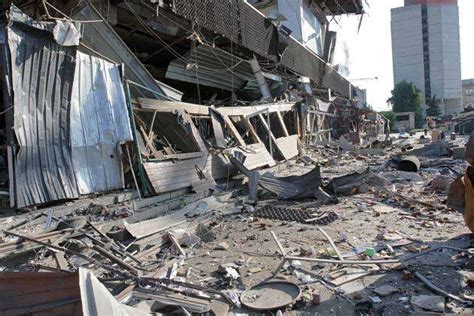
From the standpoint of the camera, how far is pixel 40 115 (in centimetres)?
617

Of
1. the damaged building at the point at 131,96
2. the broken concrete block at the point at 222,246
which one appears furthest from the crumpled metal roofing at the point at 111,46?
the broken concrete block at the point at 222,246

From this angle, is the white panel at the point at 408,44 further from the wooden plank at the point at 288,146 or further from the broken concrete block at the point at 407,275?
the broken concrete block at the point at 407,275

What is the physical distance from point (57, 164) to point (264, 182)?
3.79m

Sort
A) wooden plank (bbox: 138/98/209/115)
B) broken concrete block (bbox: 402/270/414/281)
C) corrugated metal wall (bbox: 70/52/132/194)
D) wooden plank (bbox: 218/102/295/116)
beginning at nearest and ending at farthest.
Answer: broken concrete block (bbox: 402/270/414/281) → corrugated metal wall (bbox: 70/52/132/194) → wooden plank (bbox: 138/98/209/115) → wooden plank (bbox: 218/102/295/116)

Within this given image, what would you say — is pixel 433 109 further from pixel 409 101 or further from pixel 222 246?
pixel 222 246

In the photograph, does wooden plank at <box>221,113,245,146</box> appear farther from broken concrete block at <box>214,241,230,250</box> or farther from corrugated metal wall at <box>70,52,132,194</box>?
broken concrete block at <box>214,241,230,250</box>

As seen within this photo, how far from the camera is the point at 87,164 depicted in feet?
22.1

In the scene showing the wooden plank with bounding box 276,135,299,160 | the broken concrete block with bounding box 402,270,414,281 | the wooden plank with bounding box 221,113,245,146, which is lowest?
the broken concrete block with bounding box 402,270,414,281

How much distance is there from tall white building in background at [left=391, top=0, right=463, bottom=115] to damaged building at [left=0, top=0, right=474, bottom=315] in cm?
8030

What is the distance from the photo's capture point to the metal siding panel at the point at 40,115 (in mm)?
5852

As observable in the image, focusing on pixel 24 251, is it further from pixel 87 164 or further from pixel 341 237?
pixel 341 237

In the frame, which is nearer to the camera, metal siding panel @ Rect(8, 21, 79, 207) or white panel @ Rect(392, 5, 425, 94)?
metal siding panel @ Rect(8, 21, 79, 207)

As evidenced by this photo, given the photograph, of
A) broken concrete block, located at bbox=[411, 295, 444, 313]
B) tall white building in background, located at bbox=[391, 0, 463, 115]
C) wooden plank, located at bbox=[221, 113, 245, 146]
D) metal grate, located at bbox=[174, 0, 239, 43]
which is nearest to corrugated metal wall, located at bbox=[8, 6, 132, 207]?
metal grate, located at bbox=[174, 0, 239, 43]

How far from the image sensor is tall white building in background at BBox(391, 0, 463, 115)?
83500 millimetres
